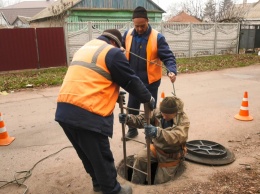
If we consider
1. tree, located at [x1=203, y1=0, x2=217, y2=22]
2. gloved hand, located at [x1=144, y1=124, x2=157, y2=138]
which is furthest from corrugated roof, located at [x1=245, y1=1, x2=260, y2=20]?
gloved hand, located at [x1=144, y1=124, x2=157, y2=138]

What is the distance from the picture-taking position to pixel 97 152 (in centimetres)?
255

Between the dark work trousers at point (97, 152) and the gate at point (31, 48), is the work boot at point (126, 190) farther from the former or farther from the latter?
the gate at point (31, 48)

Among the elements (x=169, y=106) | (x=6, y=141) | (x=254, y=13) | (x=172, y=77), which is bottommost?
(x=6, y=141)

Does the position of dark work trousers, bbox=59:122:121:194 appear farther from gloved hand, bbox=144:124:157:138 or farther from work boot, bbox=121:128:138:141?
work boot, bbox=121:128:138:141

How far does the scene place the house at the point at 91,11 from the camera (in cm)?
1958

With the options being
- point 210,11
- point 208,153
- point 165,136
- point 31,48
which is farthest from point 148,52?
point 210,11

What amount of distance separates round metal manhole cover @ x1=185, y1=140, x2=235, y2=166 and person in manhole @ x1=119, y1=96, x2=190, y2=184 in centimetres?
34

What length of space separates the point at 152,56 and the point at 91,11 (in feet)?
59.6

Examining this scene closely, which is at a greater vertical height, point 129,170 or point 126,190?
point 126,190

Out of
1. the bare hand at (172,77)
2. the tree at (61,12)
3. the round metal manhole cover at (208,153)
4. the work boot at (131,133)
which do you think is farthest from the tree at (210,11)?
the bare hand at (172,77)

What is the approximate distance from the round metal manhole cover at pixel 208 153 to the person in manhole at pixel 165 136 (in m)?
0.34

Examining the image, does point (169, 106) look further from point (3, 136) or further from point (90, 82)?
point (3, 136)

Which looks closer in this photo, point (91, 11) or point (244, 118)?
point (244, 118)

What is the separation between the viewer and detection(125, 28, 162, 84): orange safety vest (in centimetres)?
389
